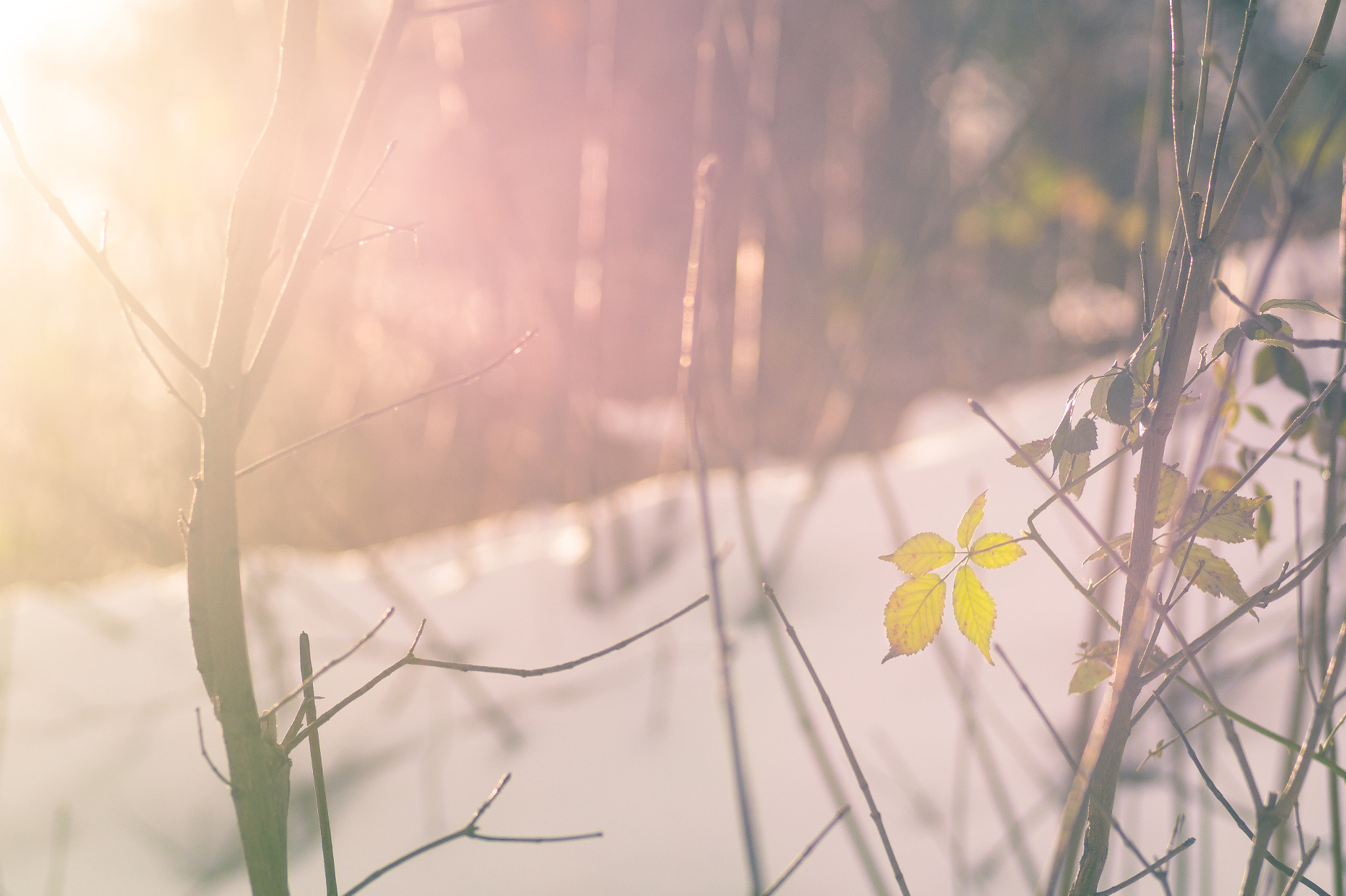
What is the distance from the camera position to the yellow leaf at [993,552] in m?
0.36

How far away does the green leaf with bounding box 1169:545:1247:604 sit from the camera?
36 centimetres

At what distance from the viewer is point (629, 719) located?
979mm

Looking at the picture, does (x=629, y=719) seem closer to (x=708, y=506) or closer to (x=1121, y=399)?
Answer: (x=708, y=506)

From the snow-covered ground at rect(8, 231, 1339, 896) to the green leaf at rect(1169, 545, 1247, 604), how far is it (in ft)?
0.82

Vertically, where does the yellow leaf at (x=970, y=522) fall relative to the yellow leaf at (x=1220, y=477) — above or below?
below

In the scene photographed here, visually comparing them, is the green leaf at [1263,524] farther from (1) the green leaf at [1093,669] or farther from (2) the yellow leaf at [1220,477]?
(1) the green leaf at [1093,669]

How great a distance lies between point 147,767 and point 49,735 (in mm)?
194

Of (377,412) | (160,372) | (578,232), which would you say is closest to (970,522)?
(377,412)

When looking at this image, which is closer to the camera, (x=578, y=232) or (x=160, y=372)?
(x=160, y=372)

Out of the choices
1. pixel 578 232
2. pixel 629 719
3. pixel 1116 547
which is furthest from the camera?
pixel 578 232

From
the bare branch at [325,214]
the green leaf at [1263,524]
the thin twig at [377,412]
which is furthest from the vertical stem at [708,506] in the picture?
the green leaf at [1263,524]

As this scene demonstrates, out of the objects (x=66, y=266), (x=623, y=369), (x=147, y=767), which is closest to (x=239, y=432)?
(x=147, y=767)

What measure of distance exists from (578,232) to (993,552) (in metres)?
1.98

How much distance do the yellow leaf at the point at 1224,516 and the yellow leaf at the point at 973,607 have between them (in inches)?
4.0
